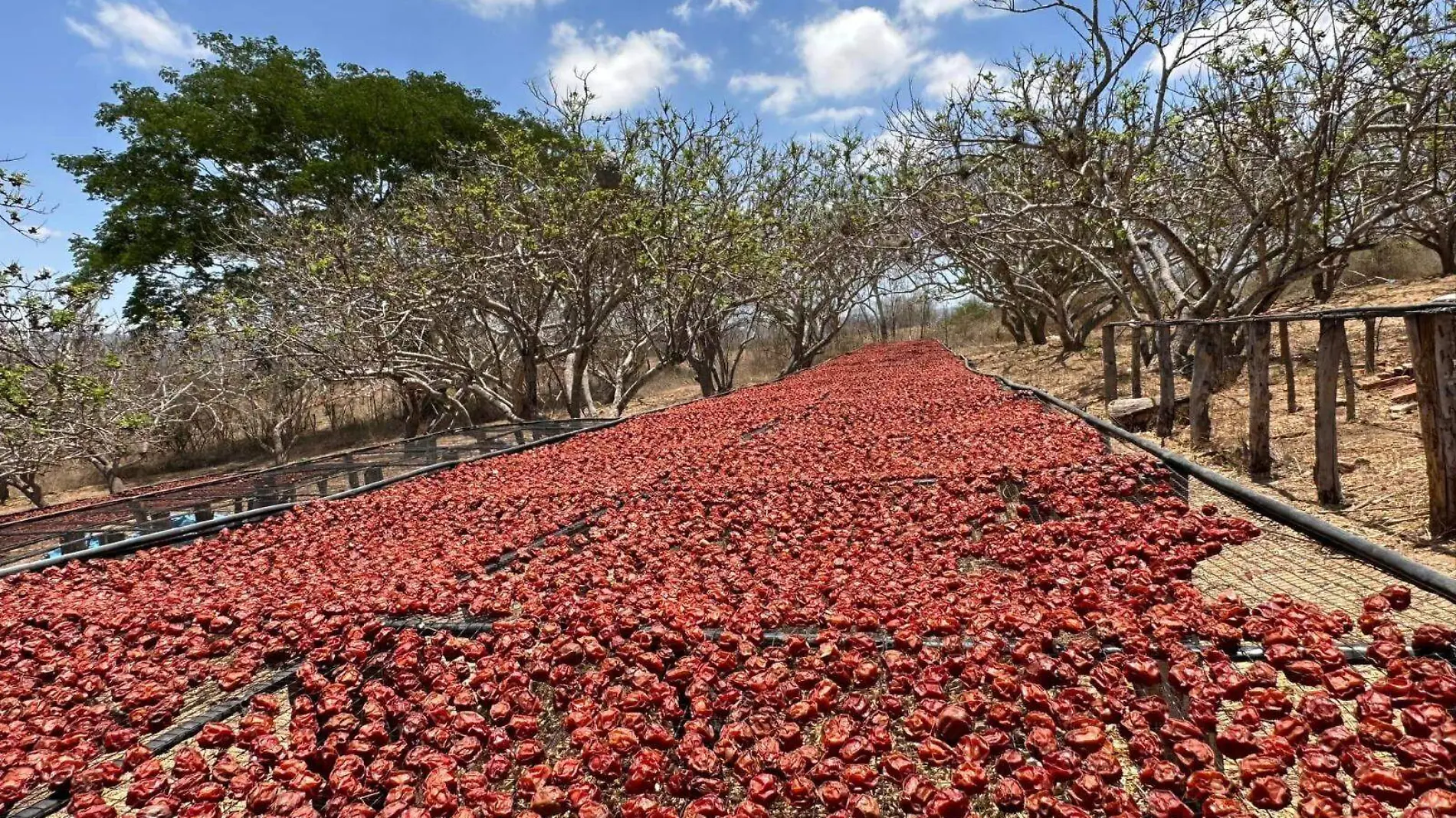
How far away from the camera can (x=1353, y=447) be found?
4.34 m

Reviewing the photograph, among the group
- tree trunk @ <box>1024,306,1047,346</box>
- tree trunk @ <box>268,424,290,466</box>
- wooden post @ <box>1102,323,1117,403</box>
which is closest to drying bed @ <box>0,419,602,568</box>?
wooden post @ <box>1102,323,1117,403</box>

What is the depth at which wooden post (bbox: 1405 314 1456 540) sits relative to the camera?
273 centimetres

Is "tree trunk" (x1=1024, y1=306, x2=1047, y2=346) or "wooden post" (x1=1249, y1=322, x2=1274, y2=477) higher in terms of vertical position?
"tree trunk" (x1=1024, y1=306, x2=1047, y2=346)

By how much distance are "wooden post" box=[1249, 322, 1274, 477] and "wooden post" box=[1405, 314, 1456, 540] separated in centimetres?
119

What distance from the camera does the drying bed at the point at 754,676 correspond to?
1.08 meters

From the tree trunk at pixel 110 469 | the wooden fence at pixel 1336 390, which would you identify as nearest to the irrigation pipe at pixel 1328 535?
the wooden fence at pixel 1336 390

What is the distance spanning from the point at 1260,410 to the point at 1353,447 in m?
0.96

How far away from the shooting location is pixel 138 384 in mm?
11859

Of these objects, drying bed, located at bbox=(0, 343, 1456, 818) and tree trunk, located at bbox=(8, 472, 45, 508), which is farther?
tree trunk, located at bbox=(8, 472, 45, 508)

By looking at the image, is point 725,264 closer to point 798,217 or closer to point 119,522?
point 798,217

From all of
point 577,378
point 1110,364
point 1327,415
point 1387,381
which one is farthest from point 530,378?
point 1387,381

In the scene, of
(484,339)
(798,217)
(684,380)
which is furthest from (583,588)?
(684,380)

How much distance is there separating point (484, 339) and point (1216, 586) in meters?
14.8

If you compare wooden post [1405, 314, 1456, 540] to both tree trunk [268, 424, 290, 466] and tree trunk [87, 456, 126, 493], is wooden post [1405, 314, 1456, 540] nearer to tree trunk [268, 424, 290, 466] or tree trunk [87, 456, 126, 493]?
tree trunk [268, 424, 290, 466]
